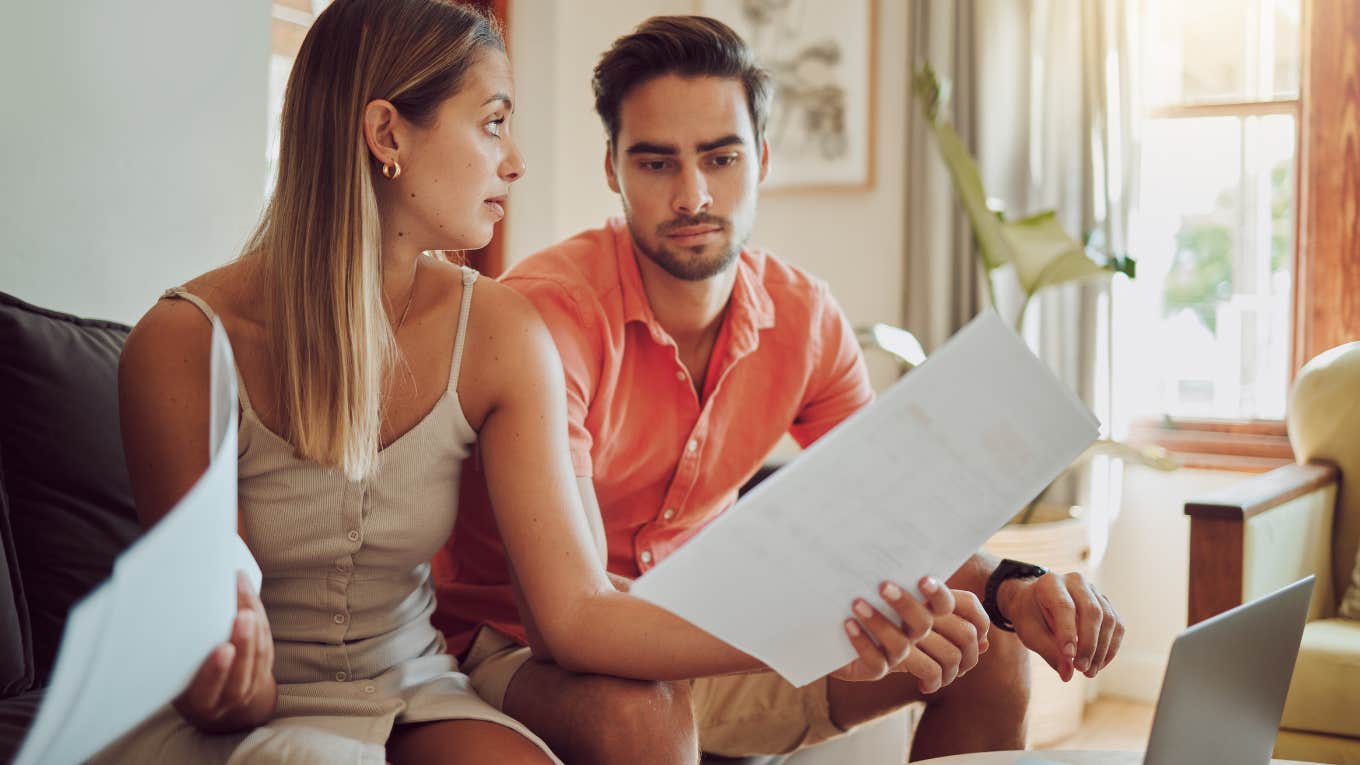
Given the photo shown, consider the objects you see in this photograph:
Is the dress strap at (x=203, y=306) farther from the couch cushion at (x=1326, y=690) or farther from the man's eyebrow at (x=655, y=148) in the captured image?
the couch cushion at (x=1326, y=690)

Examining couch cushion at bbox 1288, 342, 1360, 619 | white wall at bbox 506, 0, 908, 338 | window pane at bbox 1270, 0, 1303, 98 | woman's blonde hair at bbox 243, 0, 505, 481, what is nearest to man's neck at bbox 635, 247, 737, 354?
woman's blonde hair at bbox 243, 0, 505, 481

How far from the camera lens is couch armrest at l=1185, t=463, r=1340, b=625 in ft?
6.64

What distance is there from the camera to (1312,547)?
89.7 inches

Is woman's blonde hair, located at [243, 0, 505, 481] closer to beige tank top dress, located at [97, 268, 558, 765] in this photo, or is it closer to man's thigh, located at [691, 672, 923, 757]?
beige tank top dress, located at [97, 268, 558, 765]

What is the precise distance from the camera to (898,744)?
186 cm

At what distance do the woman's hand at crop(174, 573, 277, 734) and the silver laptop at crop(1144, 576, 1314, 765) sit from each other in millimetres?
662

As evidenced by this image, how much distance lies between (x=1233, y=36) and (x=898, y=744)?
2313 mm

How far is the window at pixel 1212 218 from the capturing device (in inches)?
127

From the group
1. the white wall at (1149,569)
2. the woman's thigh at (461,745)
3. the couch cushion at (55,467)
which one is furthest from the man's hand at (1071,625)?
the white wall at (1149,569)

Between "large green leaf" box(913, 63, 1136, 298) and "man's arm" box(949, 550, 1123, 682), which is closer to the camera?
"man's arm" box(949, 550, 1123, 682)

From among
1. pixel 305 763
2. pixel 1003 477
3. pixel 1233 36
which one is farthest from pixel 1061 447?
pixel 1233 36

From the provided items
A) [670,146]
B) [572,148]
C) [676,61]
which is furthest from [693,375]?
[572,148]

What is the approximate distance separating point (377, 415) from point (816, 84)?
274 centimetres

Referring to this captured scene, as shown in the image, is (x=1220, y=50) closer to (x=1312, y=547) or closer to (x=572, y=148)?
(x=1312, y=547)
